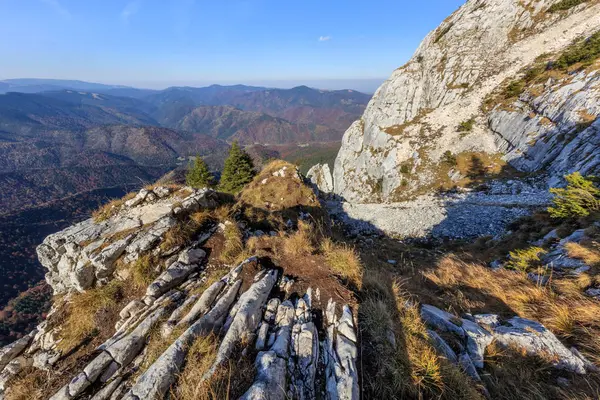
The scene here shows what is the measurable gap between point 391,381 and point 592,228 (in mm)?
10501

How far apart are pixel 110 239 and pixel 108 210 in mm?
2336

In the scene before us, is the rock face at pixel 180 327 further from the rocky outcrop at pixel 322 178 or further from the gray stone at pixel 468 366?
the rocky outcrop at pixel 322 178

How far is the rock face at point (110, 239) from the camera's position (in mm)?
6965

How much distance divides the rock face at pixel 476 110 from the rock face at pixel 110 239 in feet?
86.3

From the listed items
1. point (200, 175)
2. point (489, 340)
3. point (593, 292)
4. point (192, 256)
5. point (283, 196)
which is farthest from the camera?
point (200, 175)

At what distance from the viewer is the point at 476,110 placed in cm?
3816

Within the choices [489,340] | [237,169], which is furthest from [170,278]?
[237,169]

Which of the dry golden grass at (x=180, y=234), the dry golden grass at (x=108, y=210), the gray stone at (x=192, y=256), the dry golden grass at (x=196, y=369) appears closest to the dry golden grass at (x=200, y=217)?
the dry golden grass at (x=180, y=234)

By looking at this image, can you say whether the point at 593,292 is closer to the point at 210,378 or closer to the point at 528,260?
the point at 528,260

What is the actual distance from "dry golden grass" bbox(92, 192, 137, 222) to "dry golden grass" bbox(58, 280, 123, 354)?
3.23m

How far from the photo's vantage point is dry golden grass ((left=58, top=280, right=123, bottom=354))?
5559 mm

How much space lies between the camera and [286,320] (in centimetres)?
474

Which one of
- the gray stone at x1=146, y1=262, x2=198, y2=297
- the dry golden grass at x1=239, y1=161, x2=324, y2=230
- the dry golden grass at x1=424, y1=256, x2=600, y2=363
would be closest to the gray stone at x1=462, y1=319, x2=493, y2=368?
the dry golden grass at x1=424, y1=256, x2=600, y2=363

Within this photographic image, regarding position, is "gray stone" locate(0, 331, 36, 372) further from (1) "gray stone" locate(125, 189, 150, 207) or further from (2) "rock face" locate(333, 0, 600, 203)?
(2) "rock face" locate(333, 0, 600, 203)
